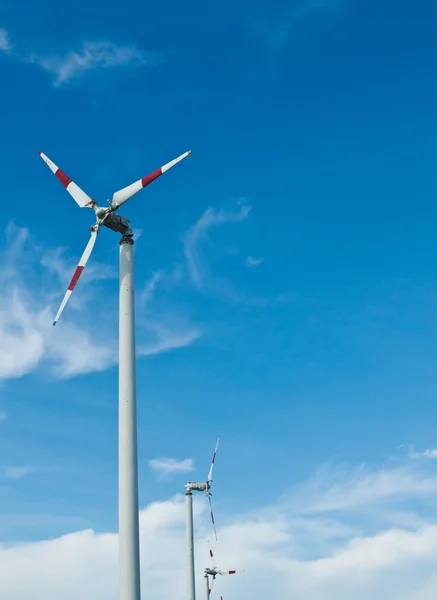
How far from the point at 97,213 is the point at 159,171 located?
516 cm

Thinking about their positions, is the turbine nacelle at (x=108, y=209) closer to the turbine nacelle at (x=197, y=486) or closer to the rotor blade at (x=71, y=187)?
the rotor blade at (x=71, y=187)

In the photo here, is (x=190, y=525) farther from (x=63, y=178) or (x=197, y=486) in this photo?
(x=63, y=178)

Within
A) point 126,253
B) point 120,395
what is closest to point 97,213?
point 126,253

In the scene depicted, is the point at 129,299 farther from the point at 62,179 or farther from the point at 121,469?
the point at 62,179

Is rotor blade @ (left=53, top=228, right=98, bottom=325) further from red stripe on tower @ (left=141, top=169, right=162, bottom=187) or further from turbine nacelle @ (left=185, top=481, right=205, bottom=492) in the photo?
turbine nacelle @ (left=185, top=481, right=205, bottom=492)

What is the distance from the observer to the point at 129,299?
39.2 meters

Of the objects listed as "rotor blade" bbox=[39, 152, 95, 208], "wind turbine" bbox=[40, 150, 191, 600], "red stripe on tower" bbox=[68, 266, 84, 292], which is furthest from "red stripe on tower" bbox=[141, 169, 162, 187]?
"red stripe on tower" bbox=[68, 266, 84, 292]

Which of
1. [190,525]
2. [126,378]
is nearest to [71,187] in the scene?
[126,378]

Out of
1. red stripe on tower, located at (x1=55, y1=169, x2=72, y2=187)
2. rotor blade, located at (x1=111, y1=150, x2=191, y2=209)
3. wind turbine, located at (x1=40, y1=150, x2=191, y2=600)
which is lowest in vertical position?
wind turbine, located at (x1=40, y1=150, x2=191, y2=600)

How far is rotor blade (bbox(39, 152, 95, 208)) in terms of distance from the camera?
4416 cm

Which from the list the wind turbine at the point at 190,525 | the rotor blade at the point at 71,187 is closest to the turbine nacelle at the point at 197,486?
the wind turbine at the point at 190,525

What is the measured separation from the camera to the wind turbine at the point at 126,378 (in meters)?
33.5

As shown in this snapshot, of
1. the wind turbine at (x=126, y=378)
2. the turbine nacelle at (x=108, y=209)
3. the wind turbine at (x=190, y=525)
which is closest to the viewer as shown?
the wind turbine at (x=126, y=378)

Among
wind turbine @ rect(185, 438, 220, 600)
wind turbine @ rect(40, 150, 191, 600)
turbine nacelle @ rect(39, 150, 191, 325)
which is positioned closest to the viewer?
wind turbine @ rect(40, 150, 191, 600)
